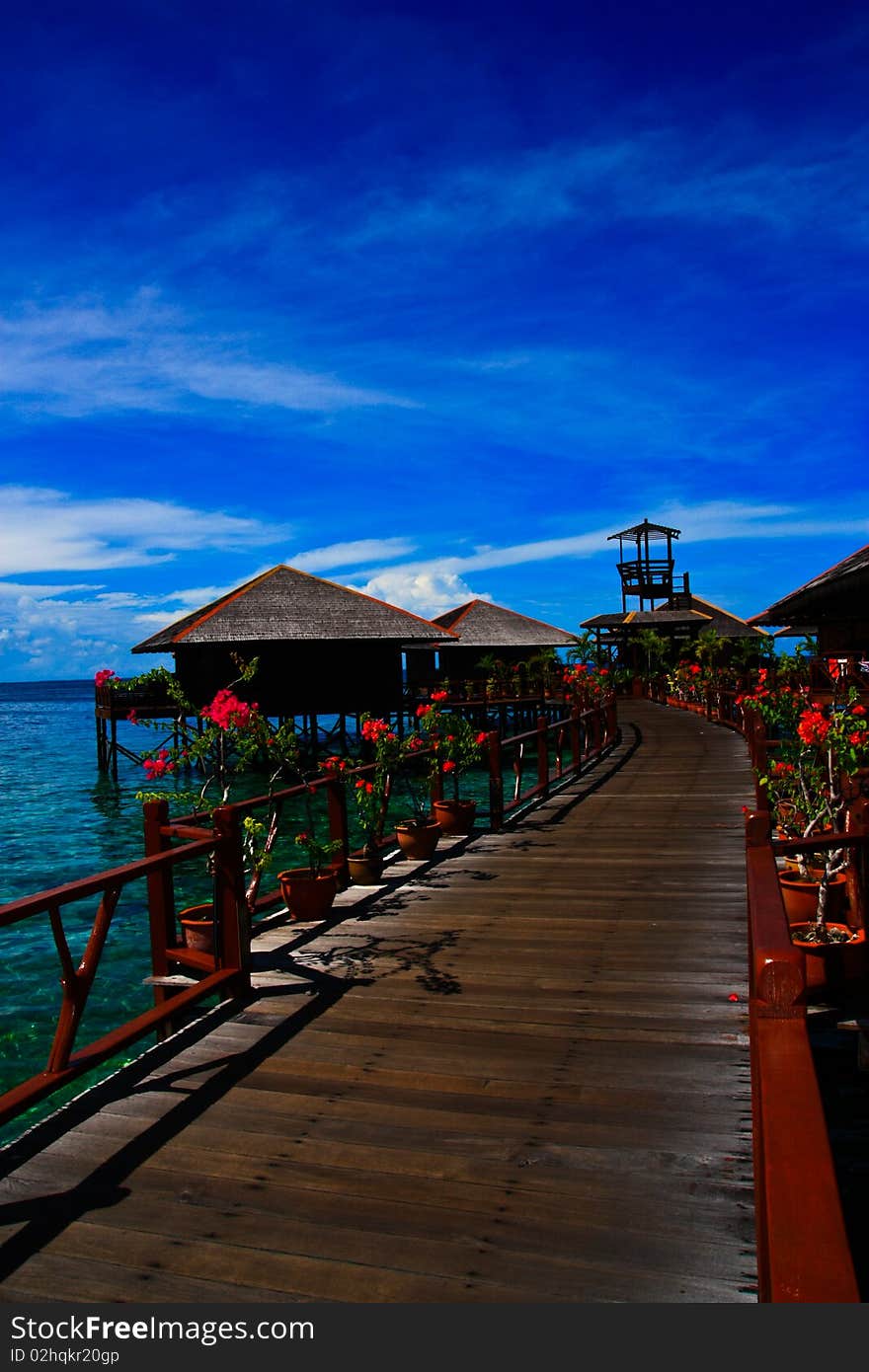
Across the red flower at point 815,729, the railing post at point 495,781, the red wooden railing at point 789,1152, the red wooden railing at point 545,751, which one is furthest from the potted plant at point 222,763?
the red wooden railing at point 789,1152

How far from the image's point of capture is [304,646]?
1179 inches

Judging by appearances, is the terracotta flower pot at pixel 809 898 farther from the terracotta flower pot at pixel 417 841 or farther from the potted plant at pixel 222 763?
the potted plant at pixel 222 763

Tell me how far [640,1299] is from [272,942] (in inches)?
152

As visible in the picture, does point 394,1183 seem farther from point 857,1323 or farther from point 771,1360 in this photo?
point 857,1323

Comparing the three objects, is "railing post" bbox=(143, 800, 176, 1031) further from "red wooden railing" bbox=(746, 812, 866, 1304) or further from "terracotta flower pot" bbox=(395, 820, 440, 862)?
"red wooden railing" bbox=(746, 812, 866, 1304)

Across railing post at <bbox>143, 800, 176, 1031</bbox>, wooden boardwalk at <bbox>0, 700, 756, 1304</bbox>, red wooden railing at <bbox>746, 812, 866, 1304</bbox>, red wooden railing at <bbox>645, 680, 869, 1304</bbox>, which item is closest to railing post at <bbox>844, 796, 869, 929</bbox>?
wooden boardwalk at <bbox>0, 700, 756, 1304</bbox>

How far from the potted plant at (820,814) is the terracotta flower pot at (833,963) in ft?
0.19

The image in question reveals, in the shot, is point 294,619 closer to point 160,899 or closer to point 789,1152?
point 160,899

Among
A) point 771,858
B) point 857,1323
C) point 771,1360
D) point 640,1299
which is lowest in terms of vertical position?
point 640,1299

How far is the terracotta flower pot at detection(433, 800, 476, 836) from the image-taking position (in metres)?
9.84

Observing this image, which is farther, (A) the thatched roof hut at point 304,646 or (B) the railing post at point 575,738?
(A) the thatched roof hut at point 304,646

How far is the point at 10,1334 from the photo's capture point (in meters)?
2.45

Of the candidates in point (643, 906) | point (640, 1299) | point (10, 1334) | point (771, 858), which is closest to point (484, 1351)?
point (640, 1299)

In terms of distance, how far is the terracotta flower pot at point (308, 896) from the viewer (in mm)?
6523
